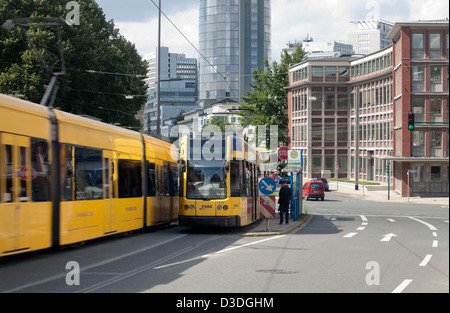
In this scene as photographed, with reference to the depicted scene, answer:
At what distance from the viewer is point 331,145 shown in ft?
275

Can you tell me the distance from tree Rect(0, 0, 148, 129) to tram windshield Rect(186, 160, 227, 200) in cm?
1377

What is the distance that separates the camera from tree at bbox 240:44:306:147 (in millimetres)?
82438

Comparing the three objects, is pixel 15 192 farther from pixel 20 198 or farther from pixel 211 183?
pixel 211 183

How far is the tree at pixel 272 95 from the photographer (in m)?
82.4

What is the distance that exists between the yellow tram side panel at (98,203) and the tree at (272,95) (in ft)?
199

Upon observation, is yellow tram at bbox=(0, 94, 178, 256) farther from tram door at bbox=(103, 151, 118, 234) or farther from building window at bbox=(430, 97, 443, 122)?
building window at bbox=(430, 97, 443, 122)

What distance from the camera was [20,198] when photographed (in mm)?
11531

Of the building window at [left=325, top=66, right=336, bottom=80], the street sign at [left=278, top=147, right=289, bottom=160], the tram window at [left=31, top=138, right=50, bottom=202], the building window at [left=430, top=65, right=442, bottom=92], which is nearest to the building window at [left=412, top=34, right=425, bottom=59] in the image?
the building window at [left=430, top=65, right=442, bottom=92]

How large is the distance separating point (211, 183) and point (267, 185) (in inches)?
87.5

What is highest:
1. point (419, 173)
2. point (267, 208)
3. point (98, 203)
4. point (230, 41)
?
point (230, 41)

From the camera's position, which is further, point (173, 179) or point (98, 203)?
point (173, 179)

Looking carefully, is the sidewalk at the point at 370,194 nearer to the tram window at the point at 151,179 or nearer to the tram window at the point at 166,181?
the tram window at the point at 166,181

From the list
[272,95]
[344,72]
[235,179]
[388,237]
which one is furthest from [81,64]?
[272,95]

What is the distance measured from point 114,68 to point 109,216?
23.2 metres
